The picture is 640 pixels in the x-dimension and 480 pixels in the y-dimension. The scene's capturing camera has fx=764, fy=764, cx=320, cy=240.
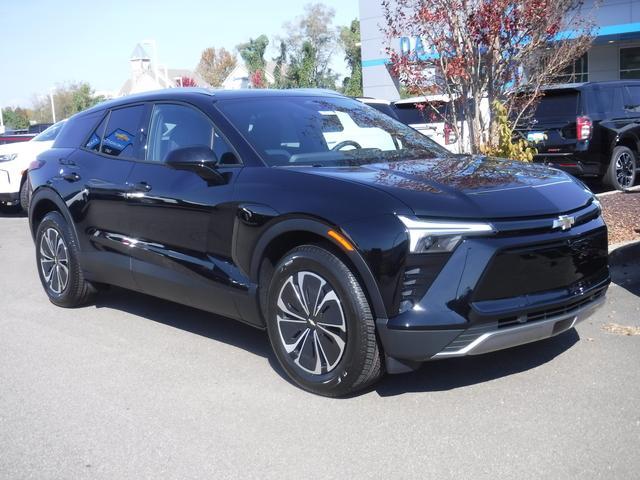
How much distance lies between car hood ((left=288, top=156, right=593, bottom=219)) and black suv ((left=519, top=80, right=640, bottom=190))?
632cm

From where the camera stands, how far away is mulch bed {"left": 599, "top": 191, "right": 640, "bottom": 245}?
755 centimetres

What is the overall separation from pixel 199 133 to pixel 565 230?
2510 millimetres

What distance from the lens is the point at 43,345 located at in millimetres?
5676

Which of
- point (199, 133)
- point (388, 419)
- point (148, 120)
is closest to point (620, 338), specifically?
point (388, 419)

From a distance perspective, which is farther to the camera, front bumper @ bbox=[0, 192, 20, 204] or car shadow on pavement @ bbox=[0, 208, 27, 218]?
car shadow on pavement @ bbox=[0, 208, 27, 218]

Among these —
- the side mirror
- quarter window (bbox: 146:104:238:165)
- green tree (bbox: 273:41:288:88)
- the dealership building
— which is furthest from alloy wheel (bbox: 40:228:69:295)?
green tree (bbox: 273:41:288:88)

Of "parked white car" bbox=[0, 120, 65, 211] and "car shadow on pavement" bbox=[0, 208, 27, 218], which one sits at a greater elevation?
"parked white car" bbox=[0, 120, 65, 211]

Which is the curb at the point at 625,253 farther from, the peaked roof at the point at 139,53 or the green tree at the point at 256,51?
the green tree at the point at 256,51

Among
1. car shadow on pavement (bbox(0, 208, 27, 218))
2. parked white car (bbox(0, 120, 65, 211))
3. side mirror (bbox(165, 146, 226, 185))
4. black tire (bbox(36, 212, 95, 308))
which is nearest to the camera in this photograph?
side mirror (bbox(165, 146, 226, 185))

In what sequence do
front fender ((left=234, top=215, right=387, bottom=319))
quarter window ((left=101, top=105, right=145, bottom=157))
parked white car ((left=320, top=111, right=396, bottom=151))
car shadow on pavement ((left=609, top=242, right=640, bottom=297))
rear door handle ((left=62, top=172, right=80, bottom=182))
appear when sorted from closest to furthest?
front fender ((left=234, top=215, right=387, bottom=319)) → parked white car ((left=320, top=111, right=396, bottom=151)) → quarter window ((left=101, top=105, right=145, bottom=157)) → rear door handle ((left=62, top=172, right=80, bottom=182)) → car shadow on pavement ((left=609, top=242, right=640, bottom=297))

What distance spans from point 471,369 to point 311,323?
109 centimetres

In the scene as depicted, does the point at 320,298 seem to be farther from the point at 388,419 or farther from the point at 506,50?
the point at 506,50

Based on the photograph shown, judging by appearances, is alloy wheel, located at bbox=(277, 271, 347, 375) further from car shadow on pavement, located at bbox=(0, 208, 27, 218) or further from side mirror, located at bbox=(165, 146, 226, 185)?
car shadow on pavement, located at bbox=(0, 208, 27, 218)

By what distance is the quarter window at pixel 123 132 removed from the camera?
5820mm
